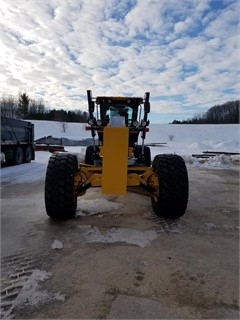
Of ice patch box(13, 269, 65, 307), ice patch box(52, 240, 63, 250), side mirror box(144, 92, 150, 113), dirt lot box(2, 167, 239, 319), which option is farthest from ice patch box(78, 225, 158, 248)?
side mirror box(144, 92, 150, 113)

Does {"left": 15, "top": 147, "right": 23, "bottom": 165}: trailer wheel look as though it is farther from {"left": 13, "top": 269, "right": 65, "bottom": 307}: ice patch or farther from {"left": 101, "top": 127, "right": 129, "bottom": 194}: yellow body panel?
{"left": 13, "top": 269, "right": 65, "bottom": 307}: ice patch

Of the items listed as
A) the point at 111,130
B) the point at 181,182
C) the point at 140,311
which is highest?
the point at 111,130

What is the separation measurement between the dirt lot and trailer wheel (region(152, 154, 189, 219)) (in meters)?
0.25

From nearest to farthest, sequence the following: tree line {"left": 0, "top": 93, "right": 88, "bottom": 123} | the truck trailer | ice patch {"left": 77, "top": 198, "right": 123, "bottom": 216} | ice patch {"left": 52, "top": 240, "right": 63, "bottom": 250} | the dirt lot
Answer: the dirt lot
ice patch {"left": 52, "top": 240, "right": 63, "bottom": 250}
ice patch {"left": 77, "top": 198, "right": 123, "bottom": 216}
the truck trailer
tree line {"left": 0, "top": 93, "right": 88, "bottom": 123}

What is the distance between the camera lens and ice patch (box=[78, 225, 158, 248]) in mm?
4020

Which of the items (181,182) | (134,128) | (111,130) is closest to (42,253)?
(111,130)

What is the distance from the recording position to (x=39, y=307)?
258 centimetres

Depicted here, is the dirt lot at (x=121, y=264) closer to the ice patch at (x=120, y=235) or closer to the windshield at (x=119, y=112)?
→ the ice patch at (x=120, y=235)

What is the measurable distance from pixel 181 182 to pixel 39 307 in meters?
2.75

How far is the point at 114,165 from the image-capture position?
4.51 meters

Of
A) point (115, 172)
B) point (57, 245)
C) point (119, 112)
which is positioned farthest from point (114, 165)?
point (119, 112)

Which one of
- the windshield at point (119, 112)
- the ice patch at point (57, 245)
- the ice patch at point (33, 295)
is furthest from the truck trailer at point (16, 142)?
the ice patch at point (33, 295)

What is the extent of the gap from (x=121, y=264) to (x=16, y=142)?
11.9 metres

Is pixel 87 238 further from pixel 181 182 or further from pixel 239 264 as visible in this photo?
pixel 239 264
